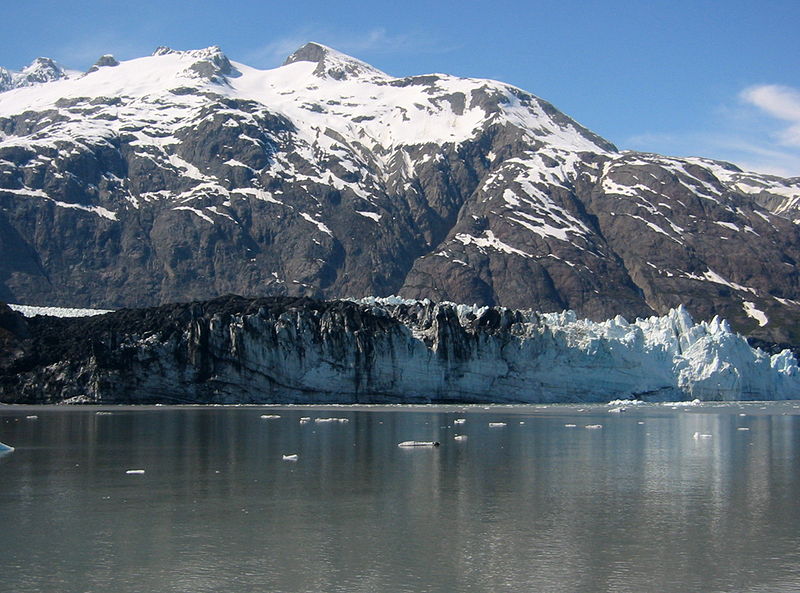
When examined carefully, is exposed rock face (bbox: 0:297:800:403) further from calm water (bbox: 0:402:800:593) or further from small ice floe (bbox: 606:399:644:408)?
calm water (bbox: 0:402:800:593)

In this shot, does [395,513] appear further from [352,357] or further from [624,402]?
[624,402]

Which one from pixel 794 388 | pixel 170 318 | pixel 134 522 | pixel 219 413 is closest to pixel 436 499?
pixel 134 522

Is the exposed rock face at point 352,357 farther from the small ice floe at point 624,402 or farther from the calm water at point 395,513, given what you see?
the calm water at point 395,513

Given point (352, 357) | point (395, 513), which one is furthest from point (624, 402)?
point (395, 513)

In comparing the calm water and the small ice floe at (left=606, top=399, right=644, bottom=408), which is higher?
the small ice floe at (left=606, top=399, right=644, bottom=408)

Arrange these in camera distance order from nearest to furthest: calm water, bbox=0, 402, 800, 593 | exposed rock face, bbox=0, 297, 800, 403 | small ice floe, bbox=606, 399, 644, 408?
calm water, bbox=0, 402, 800, 593 < exposed rock face, bbox=0, 297, 800, 403 < small ice floe, bbox=606, 399, 644, 408

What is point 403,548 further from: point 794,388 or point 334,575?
point 794,388

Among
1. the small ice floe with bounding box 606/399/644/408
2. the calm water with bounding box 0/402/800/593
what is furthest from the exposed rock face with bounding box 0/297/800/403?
the calm water with bounding box 0/402/800/593

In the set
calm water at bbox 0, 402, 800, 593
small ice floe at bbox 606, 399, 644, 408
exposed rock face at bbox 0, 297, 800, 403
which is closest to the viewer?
calm water at bbox 0, 402, 800, 593
